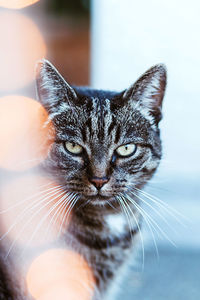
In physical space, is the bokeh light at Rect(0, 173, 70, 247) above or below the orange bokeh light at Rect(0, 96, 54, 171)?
below

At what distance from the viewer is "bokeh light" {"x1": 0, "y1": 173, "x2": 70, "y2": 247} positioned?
85 centimetres

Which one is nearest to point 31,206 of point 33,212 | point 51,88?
point 33,212

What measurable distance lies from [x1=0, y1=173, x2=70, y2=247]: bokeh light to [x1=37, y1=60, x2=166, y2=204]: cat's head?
0.16 feet

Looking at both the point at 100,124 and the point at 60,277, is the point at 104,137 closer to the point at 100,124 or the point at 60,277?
the point at 100,124

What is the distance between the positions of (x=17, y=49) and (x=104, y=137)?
17.4 inches

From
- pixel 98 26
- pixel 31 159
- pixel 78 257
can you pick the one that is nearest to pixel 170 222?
pixel 78 257

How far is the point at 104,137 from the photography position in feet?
2.69

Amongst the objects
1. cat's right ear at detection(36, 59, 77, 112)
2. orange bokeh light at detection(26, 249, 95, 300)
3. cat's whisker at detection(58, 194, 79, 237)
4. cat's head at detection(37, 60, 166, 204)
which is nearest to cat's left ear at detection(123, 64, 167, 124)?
cat's head at detection(37, 60, 166, 204)

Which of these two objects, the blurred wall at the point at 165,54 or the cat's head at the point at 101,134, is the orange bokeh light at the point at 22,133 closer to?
the cat's head at the point at 101,134

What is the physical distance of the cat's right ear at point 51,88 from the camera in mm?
770

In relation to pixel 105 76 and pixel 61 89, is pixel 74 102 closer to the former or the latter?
pixel 61 89

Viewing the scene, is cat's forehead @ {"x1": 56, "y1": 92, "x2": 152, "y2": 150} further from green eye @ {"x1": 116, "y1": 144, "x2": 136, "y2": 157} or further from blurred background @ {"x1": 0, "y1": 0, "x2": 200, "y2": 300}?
blurred background @ {"x1": 0, "y1": 0, "x2": 200, "y2": 300}

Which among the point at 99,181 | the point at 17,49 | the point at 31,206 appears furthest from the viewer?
the point at 17,49

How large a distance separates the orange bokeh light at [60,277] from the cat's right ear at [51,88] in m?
0.34
